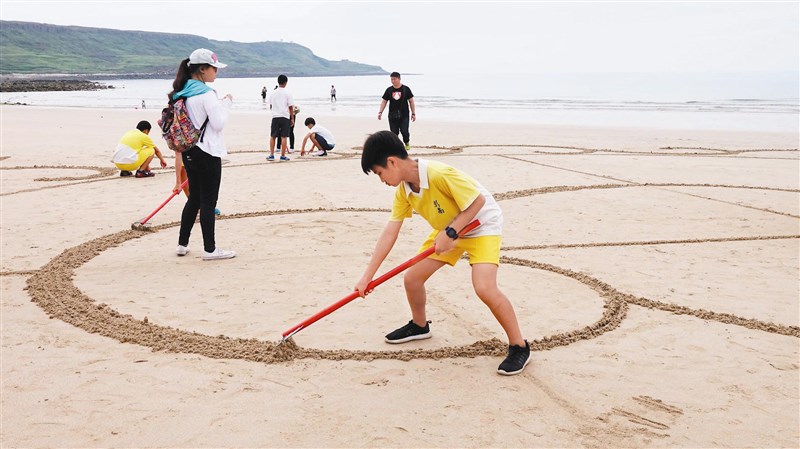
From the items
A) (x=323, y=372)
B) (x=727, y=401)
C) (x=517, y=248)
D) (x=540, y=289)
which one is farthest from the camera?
(x=517, y=248)

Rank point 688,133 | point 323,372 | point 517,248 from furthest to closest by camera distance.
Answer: point 688,133, point 517,248, point 323,372

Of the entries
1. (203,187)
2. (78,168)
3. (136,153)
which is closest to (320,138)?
(136,153)

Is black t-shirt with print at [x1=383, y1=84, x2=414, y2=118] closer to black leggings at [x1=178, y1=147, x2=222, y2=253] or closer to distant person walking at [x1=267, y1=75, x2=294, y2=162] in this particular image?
distant person walking at [x1=267, y1=75, x2=294, y2=162]

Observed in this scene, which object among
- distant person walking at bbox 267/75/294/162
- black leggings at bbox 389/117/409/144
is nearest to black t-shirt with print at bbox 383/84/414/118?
black leggings at bbox 389/117/409/144

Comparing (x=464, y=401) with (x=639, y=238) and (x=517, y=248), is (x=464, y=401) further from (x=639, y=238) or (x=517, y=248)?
(x=639, y=238)

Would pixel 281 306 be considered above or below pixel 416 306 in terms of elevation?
below

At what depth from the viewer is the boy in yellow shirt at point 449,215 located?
3904mm

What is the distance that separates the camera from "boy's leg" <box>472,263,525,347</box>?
13.1 feet

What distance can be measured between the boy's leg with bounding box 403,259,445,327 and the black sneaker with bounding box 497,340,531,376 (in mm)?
664

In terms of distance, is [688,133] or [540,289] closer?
[540,289]

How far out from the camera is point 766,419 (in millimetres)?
3520

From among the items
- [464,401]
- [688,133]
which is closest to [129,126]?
[688,133]

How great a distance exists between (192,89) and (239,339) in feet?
9.20

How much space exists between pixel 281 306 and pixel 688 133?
21.9 metres
